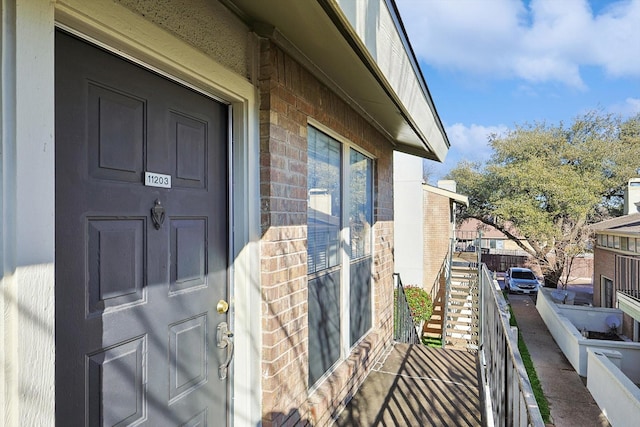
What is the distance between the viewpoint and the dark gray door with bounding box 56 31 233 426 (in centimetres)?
119

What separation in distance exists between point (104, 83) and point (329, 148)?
78.0 inches

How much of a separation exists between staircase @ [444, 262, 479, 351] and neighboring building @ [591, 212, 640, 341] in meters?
4.05

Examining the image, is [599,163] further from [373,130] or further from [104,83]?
[104,83]

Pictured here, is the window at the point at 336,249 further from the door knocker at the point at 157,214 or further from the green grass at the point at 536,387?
the green grass at the point at 536,387

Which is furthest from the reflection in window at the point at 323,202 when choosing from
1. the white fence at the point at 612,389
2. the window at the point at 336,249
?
the white fence at the point at 612,389

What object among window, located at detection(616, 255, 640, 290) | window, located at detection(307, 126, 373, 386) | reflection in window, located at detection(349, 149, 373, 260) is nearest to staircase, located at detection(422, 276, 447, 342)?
window, located at detection(616, 255, 640, 290)

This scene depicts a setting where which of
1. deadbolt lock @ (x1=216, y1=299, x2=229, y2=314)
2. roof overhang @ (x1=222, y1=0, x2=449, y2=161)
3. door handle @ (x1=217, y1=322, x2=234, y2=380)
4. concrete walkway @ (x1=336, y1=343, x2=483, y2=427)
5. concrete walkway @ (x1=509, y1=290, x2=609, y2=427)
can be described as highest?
roof overhang @ (x1=222, y1=0, x2=449, y2=161)

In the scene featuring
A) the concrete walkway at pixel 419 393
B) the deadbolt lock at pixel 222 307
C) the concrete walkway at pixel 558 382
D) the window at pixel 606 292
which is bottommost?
the concrete walkway at pixel 558 382

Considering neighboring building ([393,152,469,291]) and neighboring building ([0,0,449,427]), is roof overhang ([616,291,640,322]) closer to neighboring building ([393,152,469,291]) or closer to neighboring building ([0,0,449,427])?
neighboring building ([393,152,469,291])

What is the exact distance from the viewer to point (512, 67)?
5972 cm

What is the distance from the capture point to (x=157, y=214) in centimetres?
151

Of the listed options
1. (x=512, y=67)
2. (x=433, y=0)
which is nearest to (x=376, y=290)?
(x=433, y=0)

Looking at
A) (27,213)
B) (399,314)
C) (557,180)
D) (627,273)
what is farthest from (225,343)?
(557,180)

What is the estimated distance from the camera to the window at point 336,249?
281 centimetres
